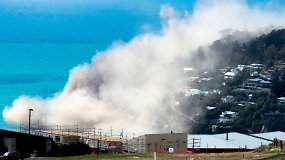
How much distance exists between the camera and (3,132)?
61125 millimetres

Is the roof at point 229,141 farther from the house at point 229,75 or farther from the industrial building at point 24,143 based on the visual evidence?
the house at point 229,75

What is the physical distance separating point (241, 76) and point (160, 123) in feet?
109

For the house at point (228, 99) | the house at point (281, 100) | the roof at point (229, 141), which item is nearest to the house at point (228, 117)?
the house at point (228, 99)

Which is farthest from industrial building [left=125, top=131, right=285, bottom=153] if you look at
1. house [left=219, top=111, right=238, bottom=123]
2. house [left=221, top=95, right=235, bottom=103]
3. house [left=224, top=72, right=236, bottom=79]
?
house [left=224, top=72, right=236, bottom=79]

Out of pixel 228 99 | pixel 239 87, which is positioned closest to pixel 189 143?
pixel 228 99

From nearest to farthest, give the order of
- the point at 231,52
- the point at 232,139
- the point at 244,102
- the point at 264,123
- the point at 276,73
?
the point at 232,139, the point at 264,123, the point at 244,102, the point at 276,73, the point at 231,52

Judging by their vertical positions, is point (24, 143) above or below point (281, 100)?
below

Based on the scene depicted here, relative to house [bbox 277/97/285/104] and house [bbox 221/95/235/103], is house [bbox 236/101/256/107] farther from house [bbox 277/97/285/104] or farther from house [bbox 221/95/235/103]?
house [bbox 277/97/285/104]

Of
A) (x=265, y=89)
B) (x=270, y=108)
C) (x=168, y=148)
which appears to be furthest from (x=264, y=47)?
(x=168, y=148)

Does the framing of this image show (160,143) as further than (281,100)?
No

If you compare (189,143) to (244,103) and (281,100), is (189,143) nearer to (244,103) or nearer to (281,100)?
(244,103)

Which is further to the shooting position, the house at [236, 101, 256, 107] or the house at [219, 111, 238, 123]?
the house at [236, 101, 256, 107]

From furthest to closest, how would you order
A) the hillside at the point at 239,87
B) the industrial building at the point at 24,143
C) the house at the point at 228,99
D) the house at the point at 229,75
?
the house at the point at 229,75 → the house at the point at 228,99 → the hillside at the point at 239,87 → the industrial building at the point at 24,143

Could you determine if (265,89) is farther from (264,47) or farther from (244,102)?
(264,47)
